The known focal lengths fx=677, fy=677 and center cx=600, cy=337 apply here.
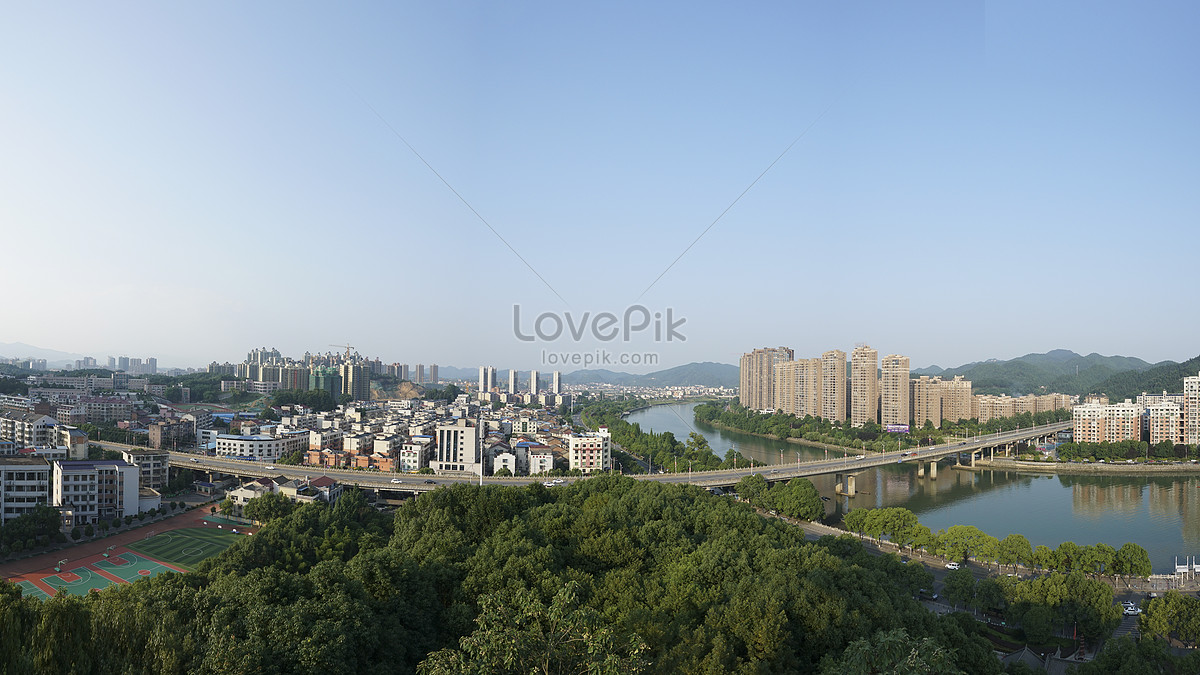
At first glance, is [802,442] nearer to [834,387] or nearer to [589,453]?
[834,387]

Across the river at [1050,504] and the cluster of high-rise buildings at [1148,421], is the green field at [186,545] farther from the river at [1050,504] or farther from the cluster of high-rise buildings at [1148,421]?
the cluster of high-rise buildings at [1148,421]

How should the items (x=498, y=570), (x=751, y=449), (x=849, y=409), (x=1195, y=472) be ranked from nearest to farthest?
(x=498, y=570), (x=1195, y=472), (x=751, y=449), (x=849, y=409)

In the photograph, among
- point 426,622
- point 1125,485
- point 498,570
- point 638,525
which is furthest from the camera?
point 1125,485

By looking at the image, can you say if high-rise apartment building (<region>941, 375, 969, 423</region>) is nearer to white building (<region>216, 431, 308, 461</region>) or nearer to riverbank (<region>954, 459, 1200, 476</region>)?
riverbank (<region>954, 459, 1200, 476</region>)

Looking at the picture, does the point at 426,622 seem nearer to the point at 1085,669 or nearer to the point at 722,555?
the point at 722,555

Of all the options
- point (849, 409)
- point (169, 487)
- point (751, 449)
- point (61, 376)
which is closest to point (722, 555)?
point (169, 487)

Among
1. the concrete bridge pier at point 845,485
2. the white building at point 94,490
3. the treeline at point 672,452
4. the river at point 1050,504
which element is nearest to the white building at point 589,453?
the treeline at point 672,452

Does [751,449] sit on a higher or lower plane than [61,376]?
lower
